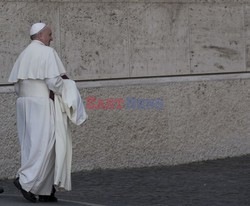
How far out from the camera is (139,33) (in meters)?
11.9

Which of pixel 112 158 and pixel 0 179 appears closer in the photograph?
pixel 0 179

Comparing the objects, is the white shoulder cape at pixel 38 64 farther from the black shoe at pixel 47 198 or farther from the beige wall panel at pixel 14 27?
the beige wall panel at pixel 14 27

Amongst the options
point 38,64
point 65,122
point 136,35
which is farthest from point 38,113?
point 136,35

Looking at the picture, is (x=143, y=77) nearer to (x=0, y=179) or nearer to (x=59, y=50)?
(x=59, y=50)

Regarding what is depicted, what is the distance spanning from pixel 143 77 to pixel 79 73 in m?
0.96

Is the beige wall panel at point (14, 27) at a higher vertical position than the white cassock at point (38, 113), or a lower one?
higher

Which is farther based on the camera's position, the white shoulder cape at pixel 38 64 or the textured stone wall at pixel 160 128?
the textured stone wall at pixel 160 128

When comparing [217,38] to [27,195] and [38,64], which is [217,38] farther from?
[27,195]

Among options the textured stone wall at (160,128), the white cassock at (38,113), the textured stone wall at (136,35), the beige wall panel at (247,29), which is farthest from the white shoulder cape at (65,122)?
the beige wall panel at (247,29)

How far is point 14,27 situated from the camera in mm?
10836

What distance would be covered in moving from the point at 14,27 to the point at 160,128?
8.03ft

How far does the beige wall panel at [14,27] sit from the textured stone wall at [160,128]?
0.40m

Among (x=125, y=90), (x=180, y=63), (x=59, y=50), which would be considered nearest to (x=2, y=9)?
(x=59, y=50)

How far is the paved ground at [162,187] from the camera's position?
908 cm
